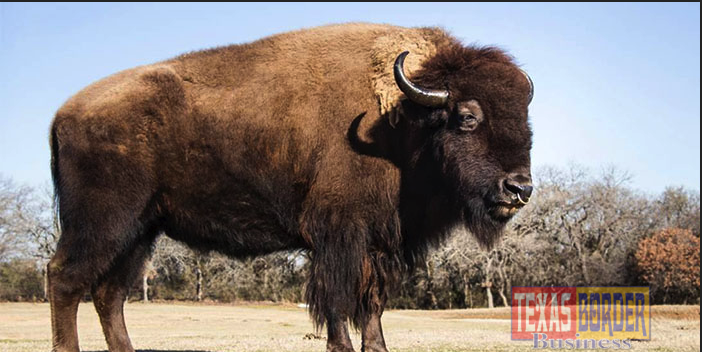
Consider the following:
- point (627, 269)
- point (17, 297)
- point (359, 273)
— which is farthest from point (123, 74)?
point (627, 269)

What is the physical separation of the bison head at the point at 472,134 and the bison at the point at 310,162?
0.01m

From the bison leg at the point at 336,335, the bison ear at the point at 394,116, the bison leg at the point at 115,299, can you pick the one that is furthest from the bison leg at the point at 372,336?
the bison leg at the point at 115,299

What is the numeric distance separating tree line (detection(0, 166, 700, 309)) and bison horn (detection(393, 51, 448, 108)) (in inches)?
1588

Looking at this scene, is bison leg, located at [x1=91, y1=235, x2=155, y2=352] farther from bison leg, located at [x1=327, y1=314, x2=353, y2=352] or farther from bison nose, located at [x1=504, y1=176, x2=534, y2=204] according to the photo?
bison nose, located at [x1=504, y1=176, x2=534, y2=204]

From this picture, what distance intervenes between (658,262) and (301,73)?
45357 millimetres

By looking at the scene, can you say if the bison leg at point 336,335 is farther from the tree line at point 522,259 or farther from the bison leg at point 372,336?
the tree line at point 522,259

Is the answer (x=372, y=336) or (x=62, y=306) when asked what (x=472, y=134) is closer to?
(x=372, y=336)

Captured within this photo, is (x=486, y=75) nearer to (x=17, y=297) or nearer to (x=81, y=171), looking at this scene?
(x=81, y=171)

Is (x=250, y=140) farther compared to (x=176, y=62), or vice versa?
(x=176, y=62)

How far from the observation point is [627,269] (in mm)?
51531

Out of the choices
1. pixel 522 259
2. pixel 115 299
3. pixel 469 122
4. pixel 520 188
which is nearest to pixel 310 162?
pixel 469 122

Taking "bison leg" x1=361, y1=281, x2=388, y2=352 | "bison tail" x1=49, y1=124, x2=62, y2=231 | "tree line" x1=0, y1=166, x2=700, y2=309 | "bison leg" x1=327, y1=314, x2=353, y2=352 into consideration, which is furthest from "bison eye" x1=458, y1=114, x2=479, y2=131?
"tree line" x1=0, y1=166, x2=700, y2=309

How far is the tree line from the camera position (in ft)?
155

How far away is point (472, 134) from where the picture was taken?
6.64m
